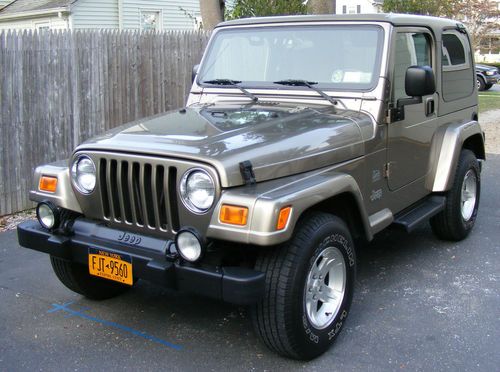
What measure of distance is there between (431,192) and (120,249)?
9.38 feet

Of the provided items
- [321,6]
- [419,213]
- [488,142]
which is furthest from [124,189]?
[488,142]

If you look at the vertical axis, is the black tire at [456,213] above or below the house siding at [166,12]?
below

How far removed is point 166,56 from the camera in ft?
28.0

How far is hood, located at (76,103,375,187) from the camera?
3328mm

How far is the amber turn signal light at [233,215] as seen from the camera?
307 centimetres

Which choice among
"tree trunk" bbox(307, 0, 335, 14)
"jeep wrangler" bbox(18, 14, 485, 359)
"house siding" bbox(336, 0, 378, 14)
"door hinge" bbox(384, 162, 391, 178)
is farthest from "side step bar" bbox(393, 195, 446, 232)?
"house siding" bbox(336, 0, 378, 14)

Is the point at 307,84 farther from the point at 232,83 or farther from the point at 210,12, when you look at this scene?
the point at 210,12

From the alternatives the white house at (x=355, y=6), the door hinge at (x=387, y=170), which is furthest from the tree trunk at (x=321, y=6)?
the white house at (x=355, y=6)

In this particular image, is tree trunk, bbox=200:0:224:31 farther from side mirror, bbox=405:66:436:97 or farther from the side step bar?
side mirror, bbox=405:66:436:97

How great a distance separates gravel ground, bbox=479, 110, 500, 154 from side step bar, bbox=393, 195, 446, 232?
20.1ft

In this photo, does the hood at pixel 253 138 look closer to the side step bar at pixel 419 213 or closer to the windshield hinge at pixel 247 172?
the windshield hinge at pixel 247 172

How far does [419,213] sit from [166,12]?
17.5 metres

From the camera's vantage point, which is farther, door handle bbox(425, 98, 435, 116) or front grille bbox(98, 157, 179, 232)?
door handle bbox(425, 98, 435, 116)

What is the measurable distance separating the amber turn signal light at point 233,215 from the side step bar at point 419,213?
6.07 feet
